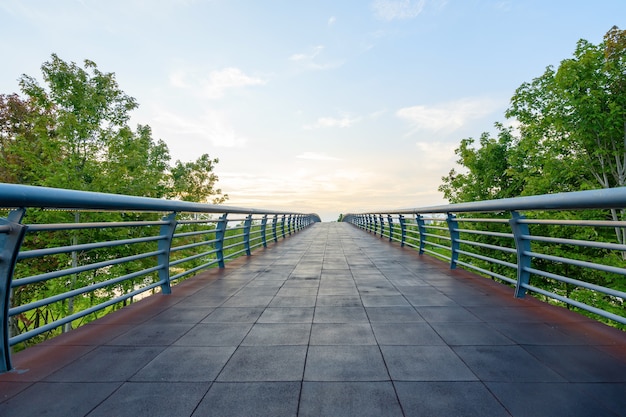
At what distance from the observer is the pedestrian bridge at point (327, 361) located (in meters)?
2.06

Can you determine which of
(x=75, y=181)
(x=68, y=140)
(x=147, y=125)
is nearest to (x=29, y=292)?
(x=75, y=181)

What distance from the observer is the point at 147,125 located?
102 feet

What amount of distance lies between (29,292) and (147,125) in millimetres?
18194

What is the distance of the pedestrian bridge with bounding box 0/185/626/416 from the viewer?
Result: 2.06 metres

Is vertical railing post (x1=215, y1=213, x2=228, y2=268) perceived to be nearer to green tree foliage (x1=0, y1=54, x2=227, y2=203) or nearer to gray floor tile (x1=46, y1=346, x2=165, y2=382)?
gray floor tile (x1=46, y1=346, x2=165, y2=382)

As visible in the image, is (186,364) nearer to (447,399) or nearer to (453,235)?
(447,399)

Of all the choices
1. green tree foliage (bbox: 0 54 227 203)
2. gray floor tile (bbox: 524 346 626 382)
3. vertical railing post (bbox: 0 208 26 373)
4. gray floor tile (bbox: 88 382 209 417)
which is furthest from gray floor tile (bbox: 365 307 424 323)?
green tree foliage (bbox: 0 54 227 203)

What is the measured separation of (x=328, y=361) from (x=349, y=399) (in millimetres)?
543

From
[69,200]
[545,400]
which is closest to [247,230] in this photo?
[69,200]

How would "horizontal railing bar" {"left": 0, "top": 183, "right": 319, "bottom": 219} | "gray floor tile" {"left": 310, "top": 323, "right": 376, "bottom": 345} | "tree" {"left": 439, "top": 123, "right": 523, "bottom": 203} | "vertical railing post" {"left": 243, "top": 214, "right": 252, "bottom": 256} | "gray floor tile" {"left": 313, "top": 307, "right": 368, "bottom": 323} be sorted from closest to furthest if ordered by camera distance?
1. "horizontal railing bar" {"left": 0, "top": 183, "right": 319, "bottom": 219}
2. "gray floor tile" {"left": 310, "top": 323, "right": 376, "bottom": 345}
3. "gray floor tile" {"left": 313, "top": 307, "right": 368, "bottom": 323}
4. "vertical railing post" {"left": 243, "top": 214, "right": 252, "bottom": 256}
5. "tree" {"left": 439, "top": 123, "right": 523, "bottom": 203}

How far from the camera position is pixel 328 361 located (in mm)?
2613

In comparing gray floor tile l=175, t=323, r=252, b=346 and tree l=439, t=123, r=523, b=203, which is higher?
tree l=439, t=123, r=523, b=203

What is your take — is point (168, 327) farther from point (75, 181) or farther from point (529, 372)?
point (75, 181)

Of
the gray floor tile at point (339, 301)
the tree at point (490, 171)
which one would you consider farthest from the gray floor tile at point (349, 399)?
the tree at point (490, 171)
